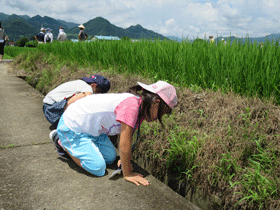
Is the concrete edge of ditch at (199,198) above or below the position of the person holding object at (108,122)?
below

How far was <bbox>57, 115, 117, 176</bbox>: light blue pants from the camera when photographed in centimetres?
227

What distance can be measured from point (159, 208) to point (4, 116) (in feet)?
10.4

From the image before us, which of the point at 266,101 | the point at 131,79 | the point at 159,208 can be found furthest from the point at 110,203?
the point at 131,79

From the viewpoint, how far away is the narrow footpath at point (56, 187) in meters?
1.85

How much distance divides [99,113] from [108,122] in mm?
120

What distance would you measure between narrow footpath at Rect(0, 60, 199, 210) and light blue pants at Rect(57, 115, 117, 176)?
0.36ft

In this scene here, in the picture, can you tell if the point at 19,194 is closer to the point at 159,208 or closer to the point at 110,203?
the point at 110,203

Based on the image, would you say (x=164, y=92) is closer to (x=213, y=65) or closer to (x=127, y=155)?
(x=127, y=155)

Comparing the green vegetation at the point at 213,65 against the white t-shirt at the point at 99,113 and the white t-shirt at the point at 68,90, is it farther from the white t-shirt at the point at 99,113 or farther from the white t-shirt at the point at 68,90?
the white t-shirt at the point at 99,113

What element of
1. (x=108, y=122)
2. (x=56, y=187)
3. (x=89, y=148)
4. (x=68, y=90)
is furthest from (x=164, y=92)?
(x=68, y=90)

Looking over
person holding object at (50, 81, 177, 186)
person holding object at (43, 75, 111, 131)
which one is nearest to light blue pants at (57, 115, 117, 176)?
person holding object at (50, 81, 177, 186)

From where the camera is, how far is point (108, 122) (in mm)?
2309

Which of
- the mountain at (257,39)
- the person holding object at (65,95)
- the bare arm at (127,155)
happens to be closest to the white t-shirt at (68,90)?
the person holding object at (65,95)

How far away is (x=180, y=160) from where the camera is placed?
7.65ft
